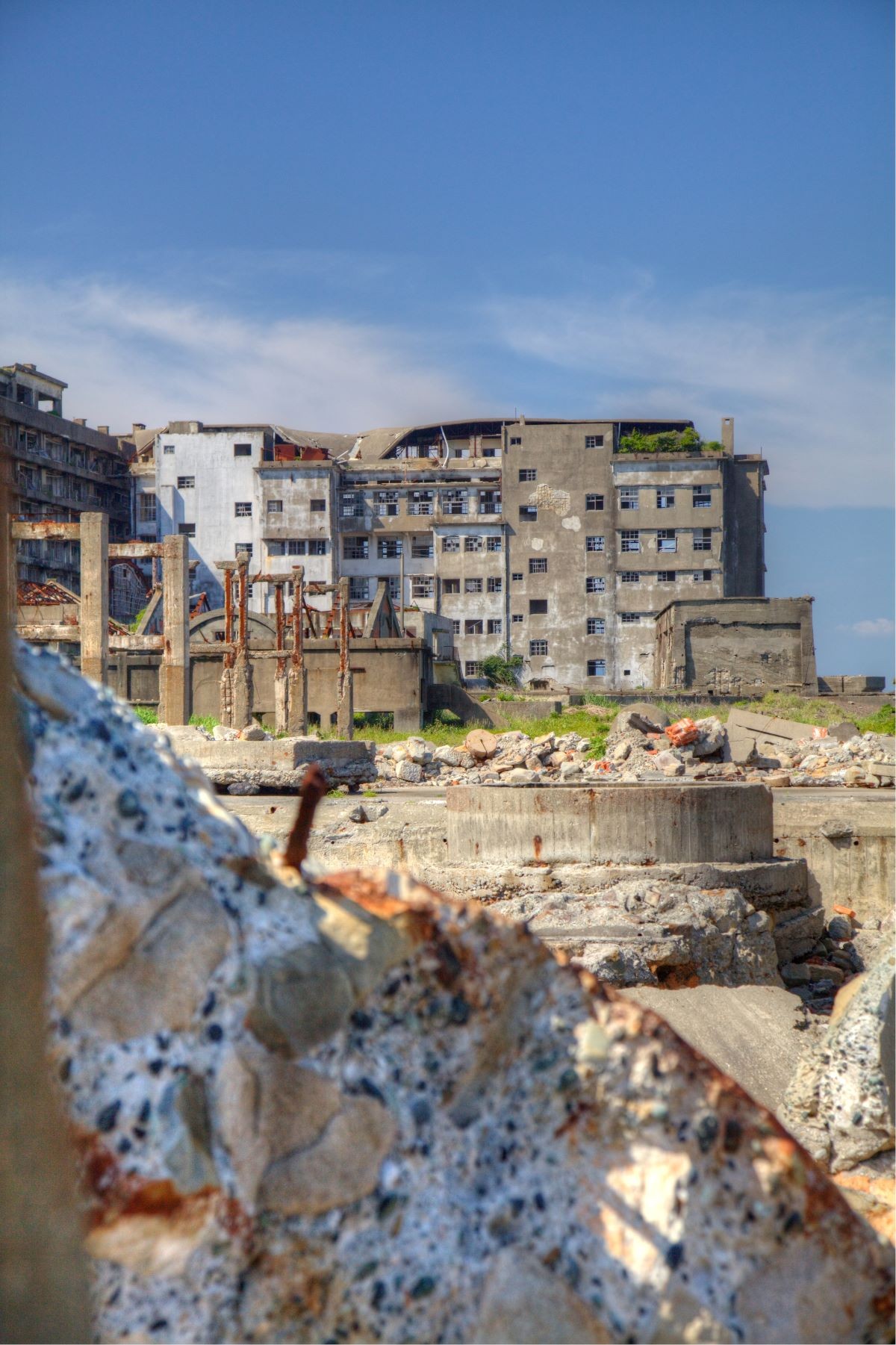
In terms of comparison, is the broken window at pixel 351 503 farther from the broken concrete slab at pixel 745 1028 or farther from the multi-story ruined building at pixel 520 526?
the broken concrete slab at pixel 745 1028

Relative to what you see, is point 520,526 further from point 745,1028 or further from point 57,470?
point 745,1028

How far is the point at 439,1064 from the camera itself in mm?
1667

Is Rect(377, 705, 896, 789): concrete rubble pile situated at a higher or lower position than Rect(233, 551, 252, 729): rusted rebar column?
lower

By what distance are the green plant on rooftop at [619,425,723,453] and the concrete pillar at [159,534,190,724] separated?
37.8 meters

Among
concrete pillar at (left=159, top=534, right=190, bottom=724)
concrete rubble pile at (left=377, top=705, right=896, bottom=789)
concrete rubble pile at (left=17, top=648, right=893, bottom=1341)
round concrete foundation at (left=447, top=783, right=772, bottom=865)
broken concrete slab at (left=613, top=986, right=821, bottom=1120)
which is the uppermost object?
concrete pillar at (left=159, top=534, right=190, bottom=724)

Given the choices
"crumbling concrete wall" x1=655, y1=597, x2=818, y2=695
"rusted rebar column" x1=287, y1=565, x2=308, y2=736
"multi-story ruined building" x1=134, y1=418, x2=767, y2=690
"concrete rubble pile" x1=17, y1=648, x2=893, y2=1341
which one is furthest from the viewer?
"multi-story ruined building" x1=134, y1=418, x2=767, y2=690

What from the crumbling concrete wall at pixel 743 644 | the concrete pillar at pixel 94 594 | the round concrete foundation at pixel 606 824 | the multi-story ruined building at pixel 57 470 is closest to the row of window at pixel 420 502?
the multi-story ruined building at pixel 57 470

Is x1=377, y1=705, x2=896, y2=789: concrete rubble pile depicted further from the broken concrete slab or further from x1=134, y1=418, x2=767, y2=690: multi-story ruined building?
x1=134, y1=418, x2=767, y2=690: multi-story ruined building

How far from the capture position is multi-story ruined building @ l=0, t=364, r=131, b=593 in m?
A: 47.0

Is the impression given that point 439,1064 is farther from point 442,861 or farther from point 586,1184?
point 442,861

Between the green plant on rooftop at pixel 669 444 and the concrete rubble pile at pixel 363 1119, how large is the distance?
164 ft

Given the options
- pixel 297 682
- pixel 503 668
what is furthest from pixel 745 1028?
pixel 503 668

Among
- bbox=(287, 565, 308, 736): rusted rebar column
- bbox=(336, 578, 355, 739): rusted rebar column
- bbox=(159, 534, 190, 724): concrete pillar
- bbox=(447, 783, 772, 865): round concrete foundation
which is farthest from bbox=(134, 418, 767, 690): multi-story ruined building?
bbox=(447, 783, 772, 865): round concrete foundation

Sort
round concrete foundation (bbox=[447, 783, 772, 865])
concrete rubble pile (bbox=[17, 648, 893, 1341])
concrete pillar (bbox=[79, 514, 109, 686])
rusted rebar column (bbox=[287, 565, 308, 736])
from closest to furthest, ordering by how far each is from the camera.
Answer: concrete rubble pile (bbox=[17, 648, 893, 1341]) < round concrete foundation (bbox=[447, 783, 772, 865]) < concrete pillar (bbox=[79, 514, 109, 686]) < rusted rebar column (bbox=[287, 565, 308, 736])
